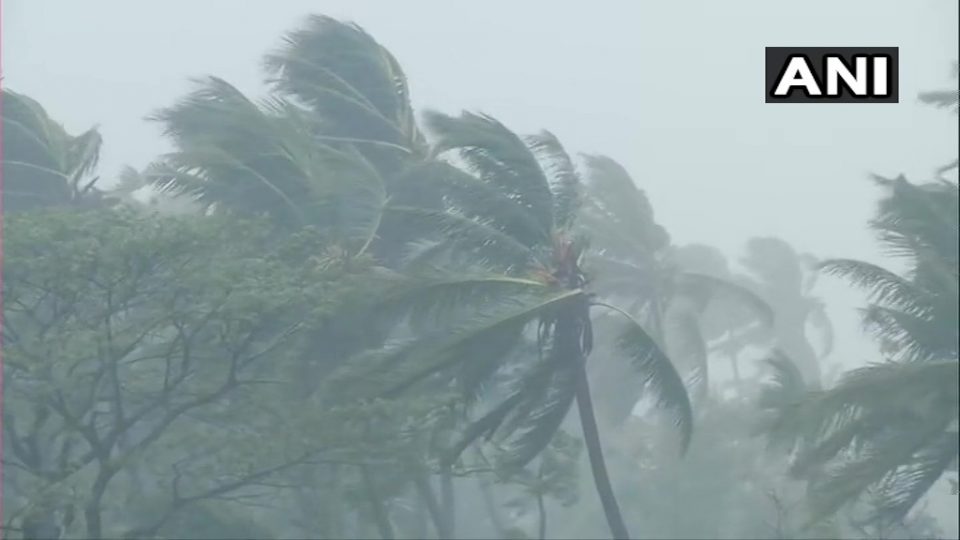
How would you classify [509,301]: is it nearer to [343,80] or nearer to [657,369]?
[657,369]

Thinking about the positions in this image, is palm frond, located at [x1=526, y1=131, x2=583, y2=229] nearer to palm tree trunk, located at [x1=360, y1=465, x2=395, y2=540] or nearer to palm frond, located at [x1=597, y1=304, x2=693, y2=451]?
palm frond, located at [x1=597, y1=304, x2=693, y2=451]

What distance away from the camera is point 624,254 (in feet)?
83.5

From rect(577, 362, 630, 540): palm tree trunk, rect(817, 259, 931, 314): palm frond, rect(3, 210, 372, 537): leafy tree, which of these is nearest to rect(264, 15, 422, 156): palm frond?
rect(3, 210, 372, 537): leafy tree

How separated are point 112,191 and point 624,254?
8967 millimetres

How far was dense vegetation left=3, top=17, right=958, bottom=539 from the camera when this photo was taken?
14125 millimetres

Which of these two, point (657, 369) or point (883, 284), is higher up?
point (883, 284)

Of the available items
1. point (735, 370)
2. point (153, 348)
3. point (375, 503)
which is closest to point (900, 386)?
point (375, 503)

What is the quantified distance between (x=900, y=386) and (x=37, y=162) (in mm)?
11236

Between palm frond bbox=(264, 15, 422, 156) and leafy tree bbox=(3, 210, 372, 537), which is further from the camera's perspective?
palm frond bbox=(264, 15, 422, 156)

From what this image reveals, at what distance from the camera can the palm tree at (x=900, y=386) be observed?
13.3 m

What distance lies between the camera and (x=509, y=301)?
49.8ft

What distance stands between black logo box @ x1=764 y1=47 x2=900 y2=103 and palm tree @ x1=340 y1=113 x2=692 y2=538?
4.20m

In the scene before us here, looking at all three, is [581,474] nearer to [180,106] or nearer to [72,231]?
[180,106]

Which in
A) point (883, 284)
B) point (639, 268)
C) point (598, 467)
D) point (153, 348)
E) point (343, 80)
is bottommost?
point (598, 467)
